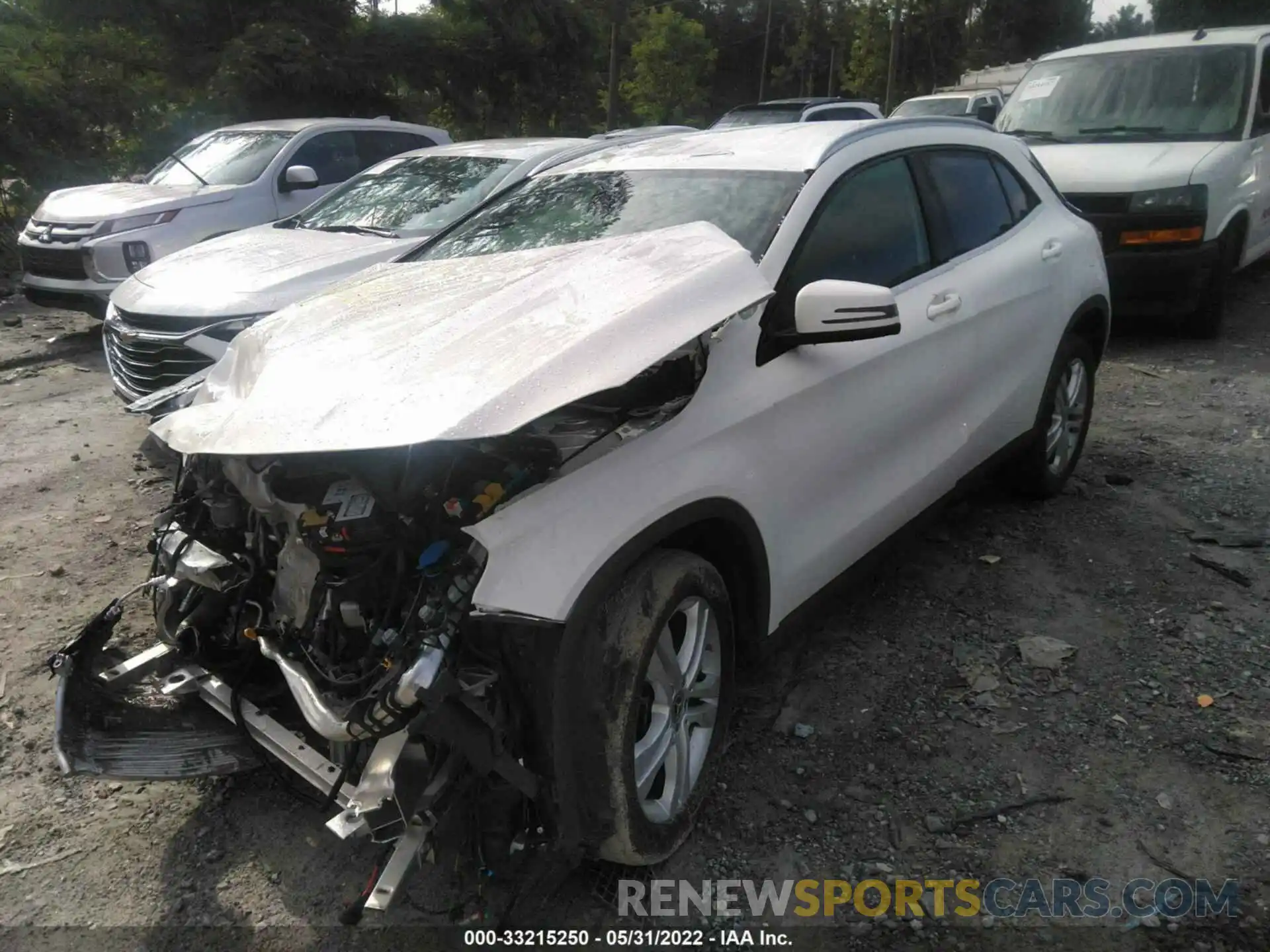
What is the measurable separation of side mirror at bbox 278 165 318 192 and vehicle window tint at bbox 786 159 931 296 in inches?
228

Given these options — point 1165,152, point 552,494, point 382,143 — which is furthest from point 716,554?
point 382,143

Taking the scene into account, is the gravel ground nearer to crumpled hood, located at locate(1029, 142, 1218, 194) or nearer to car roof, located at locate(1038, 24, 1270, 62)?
crumpled hood, located at locate(1029, 142, 1218, 194)

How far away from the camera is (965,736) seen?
3188 millimetres

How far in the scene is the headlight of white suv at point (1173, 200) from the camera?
7117 mm

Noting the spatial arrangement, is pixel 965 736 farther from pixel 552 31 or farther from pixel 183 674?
pixel 552 31

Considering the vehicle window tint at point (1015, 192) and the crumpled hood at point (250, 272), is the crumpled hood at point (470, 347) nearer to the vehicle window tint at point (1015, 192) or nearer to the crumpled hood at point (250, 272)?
the vehicle window tint at point (1015, 192)

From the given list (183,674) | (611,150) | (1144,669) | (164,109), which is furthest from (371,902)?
(164,109)

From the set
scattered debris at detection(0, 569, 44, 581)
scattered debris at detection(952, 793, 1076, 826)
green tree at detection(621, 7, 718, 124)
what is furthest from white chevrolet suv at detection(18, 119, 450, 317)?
green tree at detection(621, 7, 718, 124)

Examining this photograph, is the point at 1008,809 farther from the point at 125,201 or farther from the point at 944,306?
the point at 125,201

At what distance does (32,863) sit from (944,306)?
134 inches

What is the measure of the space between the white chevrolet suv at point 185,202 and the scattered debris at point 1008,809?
7158 mm

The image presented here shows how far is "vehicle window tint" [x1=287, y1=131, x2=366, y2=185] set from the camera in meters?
8.71

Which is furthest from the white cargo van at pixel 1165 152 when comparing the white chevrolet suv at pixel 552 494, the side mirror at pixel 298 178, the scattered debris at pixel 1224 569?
the side mirror at pixel 298 178

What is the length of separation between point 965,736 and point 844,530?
0.77 meters
